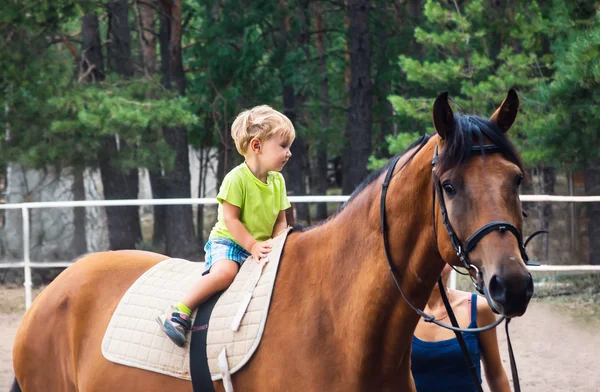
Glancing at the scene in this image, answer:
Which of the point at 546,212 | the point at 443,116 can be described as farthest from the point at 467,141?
the point at 546,212

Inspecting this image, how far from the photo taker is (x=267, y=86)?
675 inches

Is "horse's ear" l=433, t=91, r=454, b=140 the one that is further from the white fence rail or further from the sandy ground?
the white fence rail

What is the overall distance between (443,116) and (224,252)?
42.2 inches

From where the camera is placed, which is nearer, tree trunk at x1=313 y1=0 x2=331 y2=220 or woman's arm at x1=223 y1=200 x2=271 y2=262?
woman's arm at x1=223 y1=200 x2=271 y2=262

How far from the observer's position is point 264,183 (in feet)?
9.86

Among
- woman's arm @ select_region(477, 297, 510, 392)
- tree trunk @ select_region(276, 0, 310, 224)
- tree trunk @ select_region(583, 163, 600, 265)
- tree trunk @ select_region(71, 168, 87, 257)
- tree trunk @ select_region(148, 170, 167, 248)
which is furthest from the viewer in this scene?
tree trunk @ select_region(276, 0, 310, 224)

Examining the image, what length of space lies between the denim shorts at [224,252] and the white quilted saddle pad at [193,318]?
0.06m

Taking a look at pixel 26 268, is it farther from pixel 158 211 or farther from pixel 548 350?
pixel 158 211

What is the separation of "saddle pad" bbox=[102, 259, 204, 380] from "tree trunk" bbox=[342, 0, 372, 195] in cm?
1320

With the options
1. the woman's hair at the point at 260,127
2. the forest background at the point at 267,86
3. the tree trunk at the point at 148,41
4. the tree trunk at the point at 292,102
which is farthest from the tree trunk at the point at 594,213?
the woman's hair at the point at 260,127

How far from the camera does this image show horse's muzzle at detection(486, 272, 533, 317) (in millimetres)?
2039

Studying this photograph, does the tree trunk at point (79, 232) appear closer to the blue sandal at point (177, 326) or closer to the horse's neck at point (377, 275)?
the blue sandal at point (177, 326)

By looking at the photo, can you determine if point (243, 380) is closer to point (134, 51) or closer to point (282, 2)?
point (282, 2)

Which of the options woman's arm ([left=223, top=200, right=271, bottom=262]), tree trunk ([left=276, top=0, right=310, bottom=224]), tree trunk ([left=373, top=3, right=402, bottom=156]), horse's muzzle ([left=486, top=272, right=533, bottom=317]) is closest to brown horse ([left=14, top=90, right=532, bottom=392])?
horse's muzzle ([left=486, top=272, right=533, bottom=317])
